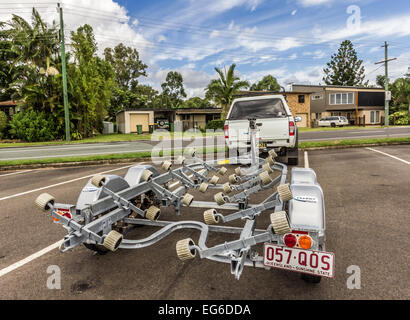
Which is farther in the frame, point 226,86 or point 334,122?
point 334,122

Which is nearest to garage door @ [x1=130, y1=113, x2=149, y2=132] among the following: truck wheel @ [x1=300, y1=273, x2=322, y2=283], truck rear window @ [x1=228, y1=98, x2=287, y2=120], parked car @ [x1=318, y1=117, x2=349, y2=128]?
parked car @ [x1=318, y1=117, x2=349, y2=128]

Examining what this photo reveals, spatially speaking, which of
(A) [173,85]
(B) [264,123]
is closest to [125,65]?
(A) [173,85]

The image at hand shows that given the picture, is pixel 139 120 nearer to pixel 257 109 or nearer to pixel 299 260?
pixel 257 109

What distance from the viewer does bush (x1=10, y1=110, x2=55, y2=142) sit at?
24.4m

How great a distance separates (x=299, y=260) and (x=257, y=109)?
6506 mm

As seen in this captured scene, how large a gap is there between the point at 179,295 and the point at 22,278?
1715mm

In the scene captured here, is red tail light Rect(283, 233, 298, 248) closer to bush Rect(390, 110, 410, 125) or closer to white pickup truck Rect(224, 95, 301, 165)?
white pickup truck Rect(224, 95, 301, 165)

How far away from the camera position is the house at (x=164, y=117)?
1508 inches

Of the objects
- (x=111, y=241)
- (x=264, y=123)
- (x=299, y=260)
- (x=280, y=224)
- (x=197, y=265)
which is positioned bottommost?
(x=197, y=265)

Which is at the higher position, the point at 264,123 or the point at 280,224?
the point at 264,123

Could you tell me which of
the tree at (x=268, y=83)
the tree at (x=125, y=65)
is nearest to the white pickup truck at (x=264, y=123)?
the tree at (x=125, y=65)

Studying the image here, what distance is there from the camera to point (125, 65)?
61656mm
